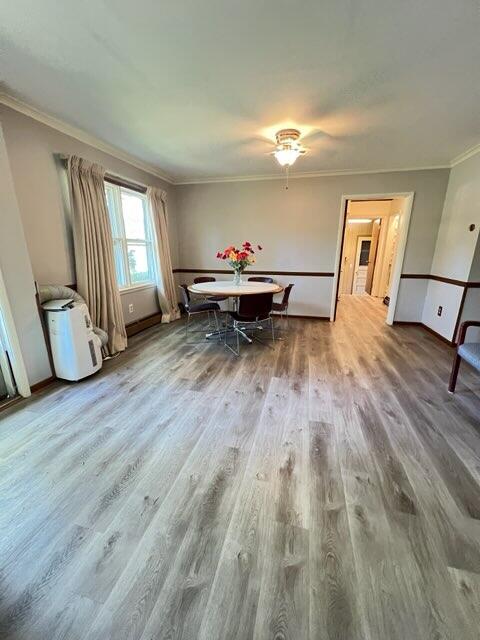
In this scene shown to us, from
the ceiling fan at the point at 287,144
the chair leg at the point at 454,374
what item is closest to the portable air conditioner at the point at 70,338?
the ceiling fan at the point at 287,144

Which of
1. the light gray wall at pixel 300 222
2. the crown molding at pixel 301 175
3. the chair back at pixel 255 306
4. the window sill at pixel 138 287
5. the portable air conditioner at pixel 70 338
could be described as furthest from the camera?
the light gray wall at pixel 300 222

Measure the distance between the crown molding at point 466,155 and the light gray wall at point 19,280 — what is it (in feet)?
15.8

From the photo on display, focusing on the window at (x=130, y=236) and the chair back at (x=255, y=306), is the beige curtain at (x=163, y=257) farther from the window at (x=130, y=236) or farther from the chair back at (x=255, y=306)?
the chair back at (x=255, y=306)

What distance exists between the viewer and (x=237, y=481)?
58.4 inches

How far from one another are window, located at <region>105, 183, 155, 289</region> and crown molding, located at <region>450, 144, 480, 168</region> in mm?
4396

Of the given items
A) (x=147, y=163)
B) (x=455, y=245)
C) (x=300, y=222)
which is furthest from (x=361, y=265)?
(x=147, y=163)

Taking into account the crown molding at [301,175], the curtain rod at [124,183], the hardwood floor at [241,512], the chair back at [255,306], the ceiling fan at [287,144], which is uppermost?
the crown molding at [301,175]

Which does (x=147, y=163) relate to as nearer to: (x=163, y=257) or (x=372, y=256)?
(x=163, y=257)

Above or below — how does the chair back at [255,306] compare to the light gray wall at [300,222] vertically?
below

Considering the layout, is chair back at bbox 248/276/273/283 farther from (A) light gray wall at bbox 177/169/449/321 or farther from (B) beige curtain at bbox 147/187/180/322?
(B) beige curtain at bbox 147/187/180/322

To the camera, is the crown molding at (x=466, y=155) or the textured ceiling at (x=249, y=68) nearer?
the textured ceiling at (x=249, y=68)

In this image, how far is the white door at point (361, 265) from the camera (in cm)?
805

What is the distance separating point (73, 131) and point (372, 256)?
7.58 metres

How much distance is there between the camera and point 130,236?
388cm
